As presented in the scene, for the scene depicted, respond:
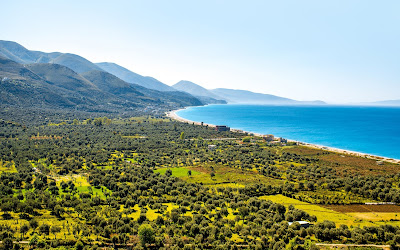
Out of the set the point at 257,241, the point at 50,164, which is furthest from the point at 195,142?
the point at 257,241

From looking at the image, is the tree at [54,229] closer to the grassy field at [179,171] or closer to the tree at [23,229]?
the tree at [23,229]

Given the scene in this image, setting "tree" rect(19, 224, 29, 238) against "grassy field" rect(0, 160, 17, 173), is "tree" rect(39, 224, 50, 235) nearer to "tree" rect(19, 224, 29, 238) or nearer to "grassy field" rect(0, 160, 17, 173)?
"tree" rect(19, 224, 29, 238)

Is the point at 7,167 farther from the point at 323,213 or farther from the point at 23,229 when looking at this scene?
the point at 323,213

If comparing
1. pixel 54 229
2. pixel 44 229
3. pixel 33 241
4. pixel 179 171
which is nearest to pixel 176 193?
pixel 179 171

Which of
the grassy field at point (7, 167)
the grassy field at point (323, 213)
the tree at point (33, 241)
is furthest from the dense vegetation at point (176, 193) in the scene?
the grassy field at point (323, 213)

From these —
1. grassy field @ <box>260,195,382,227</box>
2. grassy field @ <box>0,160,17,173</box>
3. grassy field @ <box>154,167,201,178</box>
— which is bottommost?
grassy field @ <box>0,160,17,173</box>

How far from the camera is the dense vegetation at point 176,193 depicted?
157ft

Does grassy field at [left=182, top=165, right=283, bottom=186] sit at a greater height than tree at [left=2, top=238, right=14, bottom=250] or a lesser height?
greater

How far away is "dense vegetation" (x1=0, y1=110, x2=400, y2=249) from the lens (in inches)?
1887

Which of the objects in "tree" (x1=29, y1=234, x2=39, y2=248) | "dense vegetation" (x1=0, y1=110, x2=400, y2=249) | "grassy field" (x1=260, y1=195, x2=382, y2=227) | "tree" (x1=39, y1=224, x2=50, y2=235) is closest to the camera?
"tree" (x1=29, y1=234, x2=39, y2=248)

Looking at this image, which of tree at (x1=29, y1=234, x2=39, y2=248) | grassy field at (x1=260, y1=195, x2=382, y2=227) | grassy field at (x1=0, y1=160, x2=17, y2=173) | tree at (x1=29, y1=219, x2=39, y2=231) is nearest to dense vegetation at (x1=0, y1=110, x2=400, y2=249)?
tree at (x1=29, y1=234, x2=39, y2=248)

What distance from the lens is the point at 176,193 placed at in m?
71.2

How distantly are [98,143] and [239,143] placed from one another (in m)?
74.7

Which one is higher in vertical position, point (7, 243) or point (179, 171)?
point (179, 171)
